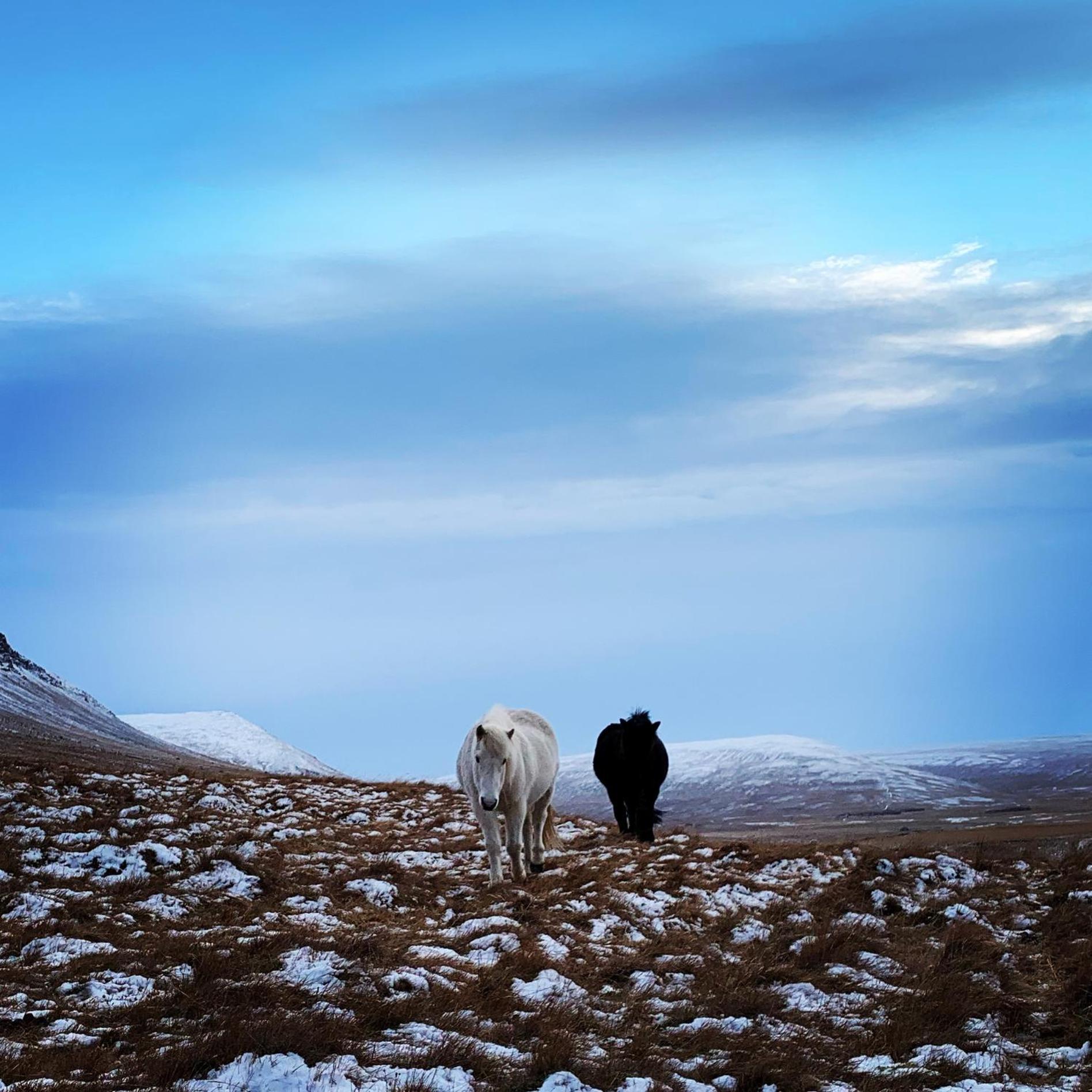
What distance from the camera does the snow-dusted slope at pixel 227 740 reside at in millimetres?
70812

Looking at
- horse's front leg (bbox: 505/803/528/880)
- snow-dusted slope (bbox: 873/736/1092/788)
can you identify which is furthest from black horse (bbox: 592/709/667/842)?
snow-dusted slope (bbox: 873/736/1092/788)

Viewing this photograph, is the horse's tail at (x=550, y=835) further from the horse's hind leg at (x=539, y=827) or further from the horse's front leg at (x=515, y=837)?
the horse's front leg at (x=515, y=837)

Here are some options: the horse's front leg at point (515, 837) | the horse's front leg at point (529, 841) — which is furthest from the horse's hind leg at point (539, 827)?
the horse's front leg at point (515, 837)

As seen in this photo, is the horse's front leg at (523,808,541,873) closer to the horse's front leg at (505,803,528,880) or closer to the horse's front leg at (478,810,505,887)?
the horse's front leg at (505,803,528,880)

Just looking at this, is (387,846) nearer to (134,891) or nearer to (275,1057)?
(134,891)

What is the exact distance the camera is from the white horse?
48.7ft

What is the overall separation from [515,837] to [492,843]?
0.70m

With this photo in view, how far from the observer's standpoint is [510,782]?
1548 centimetres

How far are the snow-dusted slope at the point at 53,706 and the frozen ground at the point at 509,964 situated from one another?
26496 millimetres

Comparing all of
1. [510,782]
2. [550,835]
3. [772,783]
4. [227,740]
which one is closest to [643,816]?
[550,835]

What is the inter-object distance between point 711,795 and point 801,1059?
123m

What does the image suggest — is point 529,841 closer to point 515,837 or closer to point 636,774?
point 515,837

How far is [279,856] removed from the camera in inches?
619

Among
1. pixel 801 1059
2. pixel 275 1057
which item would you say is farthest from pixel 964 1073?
pixel 275 1057
